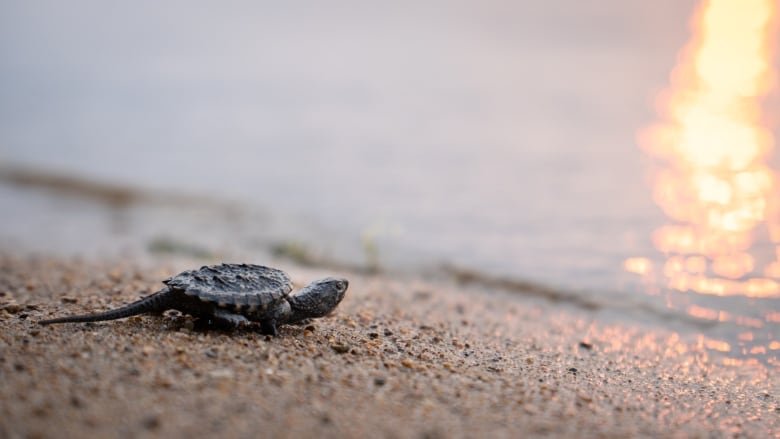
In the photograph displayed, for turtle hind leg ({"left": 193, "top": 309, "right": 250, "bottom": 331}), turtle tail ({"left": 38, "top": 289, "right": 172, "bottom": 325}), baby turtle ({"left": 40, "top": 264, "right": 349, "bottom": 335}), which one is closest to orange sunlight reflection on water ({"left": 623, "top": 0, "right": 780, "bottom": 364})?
baby turtle ({"left": 40, "top": 264, "right": 349, "bottom": 335})

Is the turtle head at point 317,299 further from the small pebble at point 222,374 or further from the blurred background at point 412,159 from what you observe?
the blurred background at point 412,159

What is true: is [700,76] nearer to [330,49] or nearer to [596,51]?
[596,51]

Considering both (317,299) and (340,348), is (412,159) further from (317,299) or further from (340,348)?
(340,348)

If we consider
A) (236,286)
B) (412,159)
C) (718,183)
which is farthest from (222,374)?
(412,159)

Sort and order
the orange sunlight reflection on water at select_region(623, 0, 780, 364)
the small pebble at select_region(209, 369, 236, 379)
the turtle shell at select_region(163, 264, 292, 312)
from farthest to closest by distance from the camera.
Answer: the orange sunlight reflection on water at select_region(623, 0, 780, 364)
the turtle shell at select_region(163, 264, 292, 312)
the small pebble at select_region(209, 369, 236, 379)

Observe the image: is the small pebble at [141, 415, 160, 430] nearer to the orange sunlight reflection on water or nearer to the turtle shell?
the turtle shell
